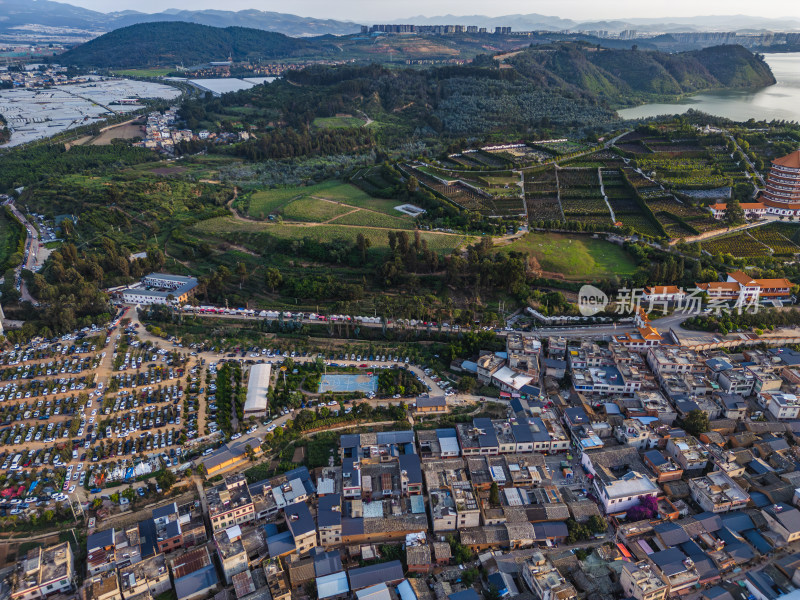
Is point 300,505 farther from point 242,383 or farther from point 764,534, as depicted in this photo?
point 764,534

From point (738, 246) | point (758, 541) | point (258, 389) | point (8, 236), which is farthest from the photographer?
point (8, 236)

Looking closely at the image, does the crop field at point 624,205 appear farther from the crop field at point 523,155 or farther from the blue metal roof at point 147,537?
the blue metal roof at point 147,537

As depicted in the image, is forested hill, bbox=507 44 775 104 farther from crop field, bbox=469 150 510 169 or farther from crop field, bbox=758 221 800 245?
crop field, bbox=758 221 800 245

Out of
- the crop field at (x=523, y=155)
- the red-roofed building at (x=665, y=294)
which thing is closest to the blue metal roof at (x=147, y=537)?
the red-roofed building at (x=665, y=294)

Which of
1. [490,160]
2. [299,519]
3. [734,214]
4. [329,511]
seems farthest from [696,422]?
[490,160]

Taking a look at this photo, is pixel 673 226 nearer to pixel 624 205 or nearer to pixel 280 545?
A: pixel 624 205

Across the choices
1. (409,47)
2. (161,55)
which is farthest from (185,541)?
(161,55)

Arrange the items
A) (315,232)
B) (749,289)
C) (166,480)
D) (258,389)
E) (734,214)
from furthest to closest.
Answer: (315,232)
(734,214)
(749,289)
(258,389)
(166,480)

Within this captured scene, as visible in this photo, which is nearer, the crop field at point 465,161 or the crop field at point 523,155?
the crop field at point 523,155
